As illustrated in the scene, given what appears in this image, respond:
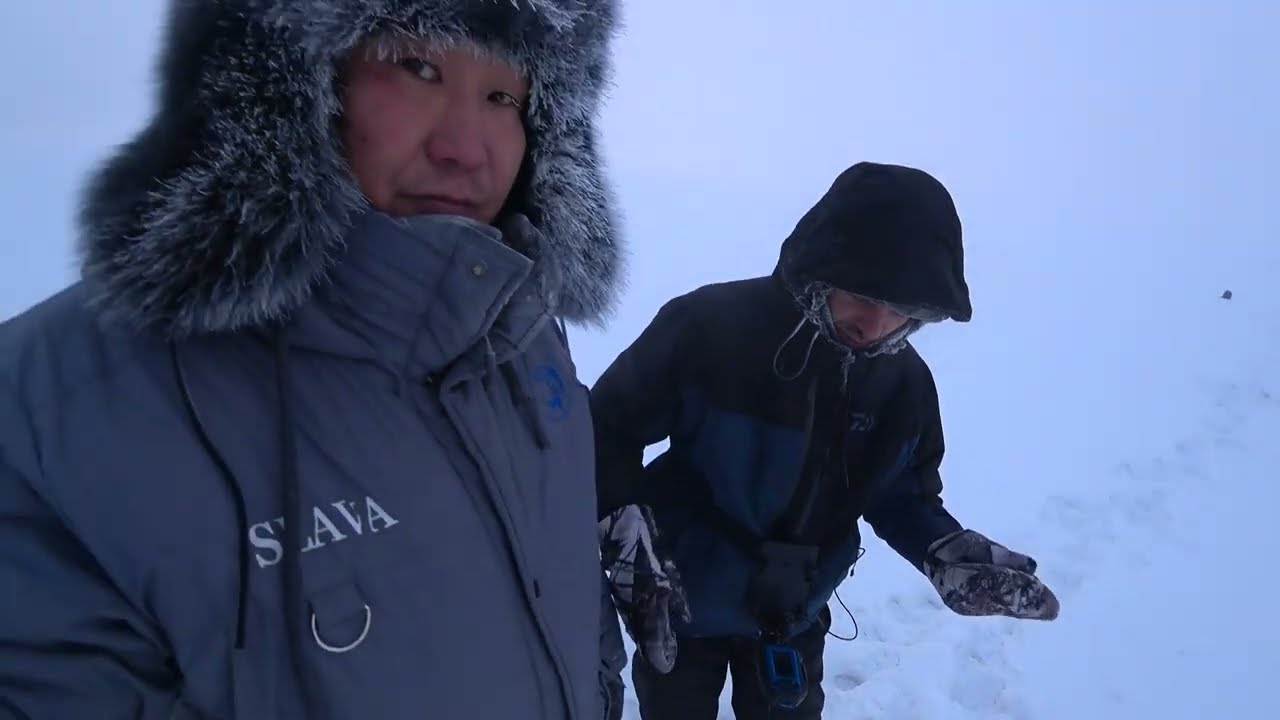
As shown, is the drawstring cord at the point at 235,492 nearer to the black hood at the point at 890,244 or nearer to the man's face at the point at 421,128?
the man's face at the point at 421,128

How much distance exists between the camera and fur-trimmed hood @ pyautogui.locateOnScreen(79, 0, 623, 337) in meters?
0.76

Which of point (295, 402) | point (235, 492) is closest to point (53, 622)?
point (235, 492)

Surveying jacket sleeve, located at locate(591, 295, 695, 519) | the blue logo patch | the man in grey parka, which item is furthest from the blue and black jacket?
the man in grey parka

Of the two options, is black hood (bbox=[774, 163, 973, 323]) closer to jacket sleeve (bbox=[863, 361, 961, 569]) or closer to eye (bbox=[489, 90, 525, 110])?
jacket sleeve (bbox=[863, 361, 961, 569])

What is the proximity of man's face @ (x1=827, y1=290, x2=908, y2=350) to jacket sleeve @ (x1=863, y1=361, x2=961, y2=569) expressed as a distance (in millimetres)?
243

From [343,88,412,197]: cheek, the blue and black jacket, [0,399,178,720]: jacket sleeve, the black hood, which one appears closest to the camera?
[0,399,178,720]: jacket sleeve

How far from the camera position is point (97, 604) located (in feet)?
2.19

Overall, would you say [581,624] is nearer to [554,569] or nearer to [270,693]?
[554,569]

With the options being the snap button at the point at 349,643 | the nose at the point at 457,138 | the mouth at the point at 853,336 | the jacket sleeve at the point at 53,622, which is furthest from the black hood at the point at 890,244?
the jacket sleeve at the point at 53,622

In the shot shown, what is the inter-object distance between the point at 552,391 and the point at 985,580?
118 centimetres

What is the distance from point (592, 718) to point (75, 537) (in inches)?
28.0

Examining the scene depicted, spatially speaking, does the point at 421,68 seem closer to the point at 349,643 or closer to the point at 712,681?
the point at 349,643

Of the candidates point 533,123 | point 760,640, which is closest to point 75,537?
point 533,123

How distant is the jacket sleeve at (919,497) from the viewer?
1816 millimetres
